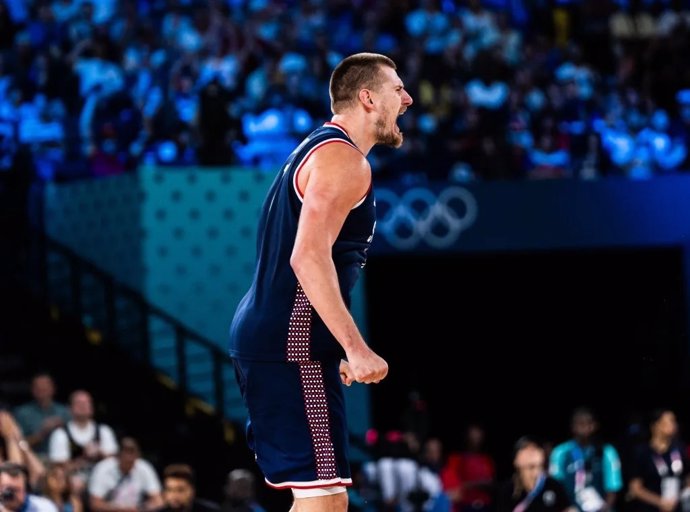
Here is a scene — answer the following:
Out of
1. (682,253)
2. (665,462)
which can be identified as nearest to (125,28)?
(682,253)

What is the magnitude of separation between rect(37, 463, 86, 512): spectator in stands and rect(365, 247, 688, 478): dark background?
7.04 m

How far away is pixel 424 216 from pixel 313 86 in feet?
6.29

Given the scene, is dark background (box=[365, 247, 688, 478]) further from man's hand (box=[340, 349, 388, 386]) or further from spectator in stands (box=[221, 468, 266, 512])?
man's hand (box=[340, 349, 388, 386])

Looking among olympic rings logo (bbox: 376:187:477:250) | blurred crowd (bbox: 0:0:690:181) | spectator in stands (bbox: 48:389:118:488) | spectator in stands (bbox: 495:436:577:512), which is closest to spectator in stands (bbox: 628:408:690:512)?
spectator in stands (bbox: 495:436:577:512)

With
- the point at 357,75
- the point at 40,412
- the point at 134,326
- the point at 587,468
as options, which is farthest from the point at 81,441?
the point at 357,75

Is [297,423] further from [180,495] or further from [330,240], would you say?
[180,495]

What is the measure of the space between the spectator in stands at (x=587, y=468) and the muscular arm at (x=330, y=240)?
7.82m

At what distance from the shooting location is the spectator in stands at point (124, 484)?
11180 mm

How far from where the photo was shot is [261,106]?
592 inches

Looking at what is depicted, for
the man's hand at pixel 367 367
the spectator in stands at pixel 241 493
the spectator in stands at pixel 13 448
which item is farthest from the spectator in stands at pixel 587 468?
the man's hand at pixel 367 367

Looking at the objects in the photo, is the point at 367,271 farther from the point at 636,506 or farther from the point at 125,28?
the point at 636,506

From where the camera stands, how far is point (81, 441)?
11445mm

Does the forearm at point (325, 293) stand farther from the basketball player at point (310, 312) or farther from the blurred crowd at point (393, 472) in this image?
the blurred crowd at point (393, 472)

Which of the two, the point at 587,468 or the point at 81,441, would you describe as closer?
the point at 81,441
